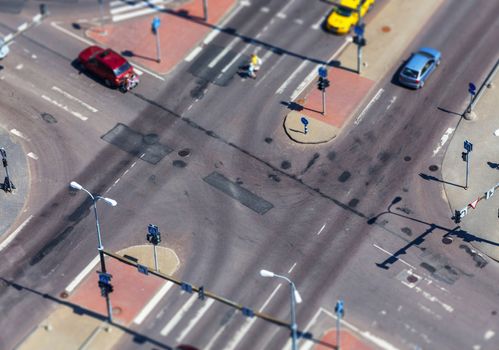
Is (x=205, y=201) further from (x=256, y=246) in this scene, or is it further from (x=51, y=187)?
(x=51, y=187)

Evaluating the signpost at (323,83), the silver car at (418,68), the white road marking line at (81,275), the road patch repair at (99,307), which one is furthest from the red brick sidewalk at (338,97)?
the white road marking line at (81,275)

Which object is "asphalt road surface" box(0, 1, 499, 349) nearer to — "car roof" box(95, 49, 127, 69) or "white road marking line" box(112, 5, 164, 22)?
"car roof" box(95, 49, 127, 69)

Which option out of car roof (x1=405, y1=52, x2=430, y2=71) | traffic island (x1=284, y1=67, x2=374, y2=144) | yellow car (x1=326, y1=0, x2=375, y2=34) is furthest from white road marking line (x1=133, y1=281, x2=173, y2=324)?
yellow car (x1=326, y1=0, x2=375, y2=34)

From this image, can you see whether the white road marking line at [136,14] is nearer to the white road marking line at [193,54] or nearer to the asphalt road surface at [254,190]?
the asphalt road surface at [254,190]

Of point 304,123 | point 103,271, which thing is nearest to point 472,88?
point 304,123

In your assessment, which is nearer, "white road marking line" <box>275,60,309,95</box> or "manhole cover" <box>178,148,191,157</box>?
"manhole cover" <box>178,148,191,157</box>

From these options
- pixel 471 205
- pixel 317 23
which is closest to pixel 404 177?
pixel 471 205

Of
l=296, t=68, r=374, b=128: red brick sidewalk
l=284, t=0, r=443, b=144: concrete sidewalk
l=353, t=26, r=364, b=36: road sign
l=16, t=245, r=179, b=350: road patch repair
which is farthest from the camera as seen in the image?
l=353, t=26, r=364, b=36: road sign
